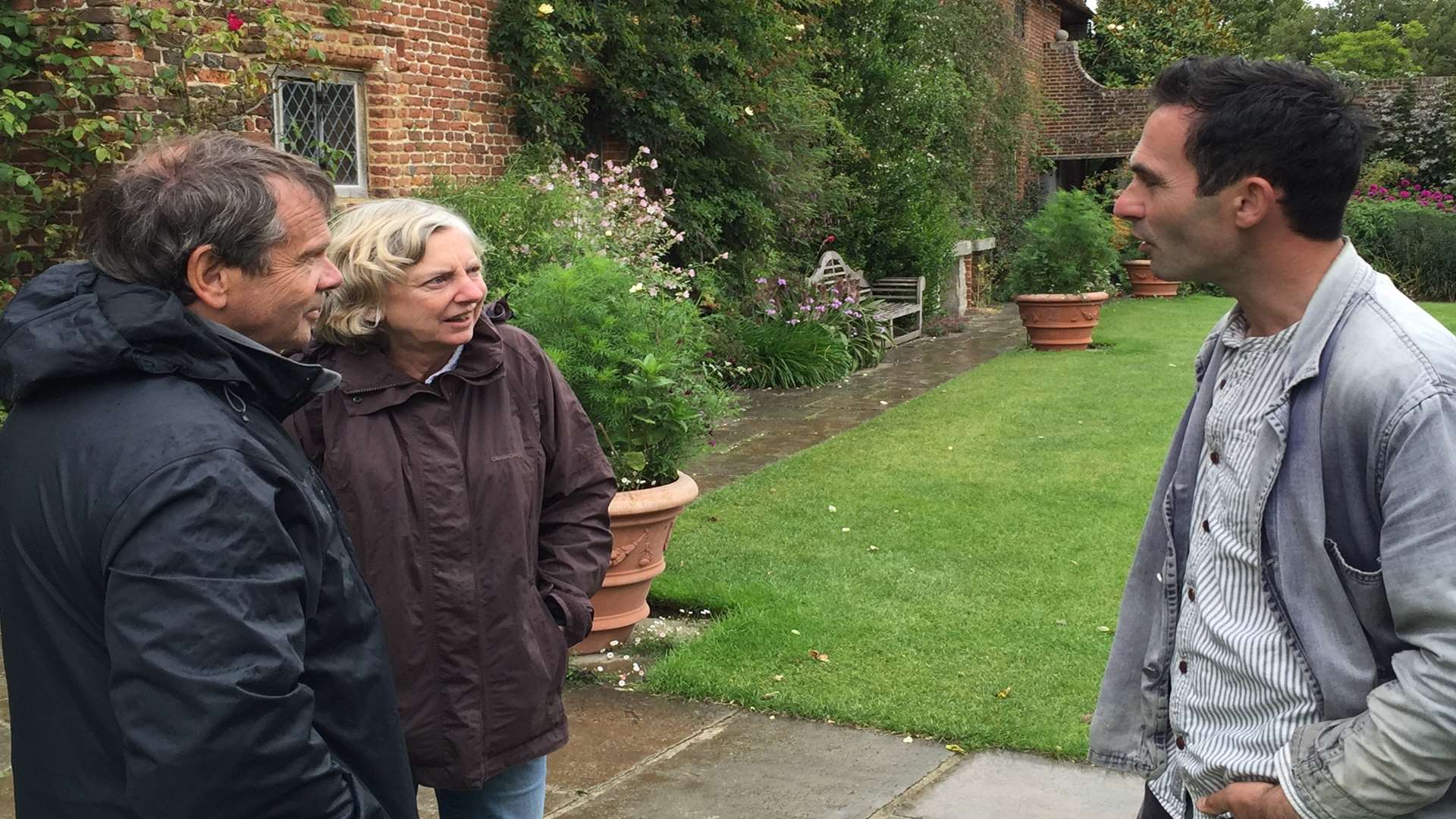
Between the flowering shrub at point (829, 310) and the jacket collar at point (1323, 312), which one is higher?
the jacket collar at point (1323, 312)

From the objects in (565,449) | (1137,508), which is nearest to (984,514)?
(1137,508)

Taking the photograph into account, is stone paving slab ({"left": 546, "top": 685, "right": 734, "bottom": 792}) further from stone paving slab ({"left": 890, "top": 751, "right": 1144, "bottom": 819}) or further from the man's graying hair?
the man's graying hair

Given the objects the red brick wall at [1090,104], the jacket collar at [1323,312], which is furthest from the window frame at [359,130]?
the red brick wall at [1090,104]

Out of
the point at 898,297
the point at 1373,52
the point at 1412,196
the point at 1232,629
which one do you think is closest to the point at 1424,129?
the point at 1412,196

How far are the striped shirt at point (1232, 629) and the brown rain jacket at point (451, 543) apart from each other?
1.23 m

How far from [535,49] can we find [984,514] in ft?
17.0

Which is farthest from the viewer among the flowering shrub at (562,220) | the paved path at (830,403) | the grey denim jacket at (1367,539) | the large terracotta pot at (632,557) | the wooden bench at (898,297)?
the wooden bench at (898,297)

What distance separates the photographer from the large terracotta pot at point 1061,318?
572 inches

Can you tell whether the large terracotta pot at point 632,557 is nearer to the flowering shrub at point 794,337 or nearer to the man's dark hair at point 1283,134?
the man's dark hair at point 1283,134

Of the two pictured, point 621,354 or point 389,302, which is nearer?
point 389,302

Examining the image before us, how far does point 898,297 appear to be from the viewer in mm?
16516

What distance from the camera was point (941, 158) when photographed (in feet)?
59.6

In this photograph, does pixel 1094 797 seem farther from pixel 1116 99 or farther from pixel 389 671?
pixel 1116 99

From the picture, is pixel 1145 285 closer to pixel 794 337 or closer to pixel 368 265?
pixel 794 337
